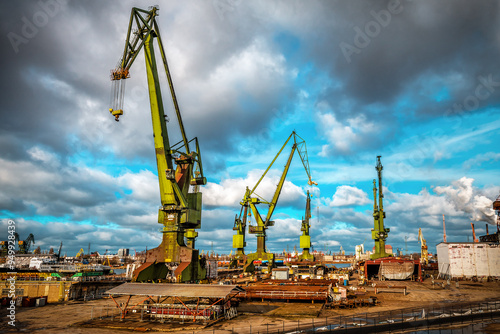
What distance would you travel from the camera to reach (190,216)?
37969 mm

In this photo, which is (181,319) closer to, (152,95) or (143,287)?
(143,287)

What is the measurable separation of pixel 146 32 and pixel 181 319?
3039 centimetres

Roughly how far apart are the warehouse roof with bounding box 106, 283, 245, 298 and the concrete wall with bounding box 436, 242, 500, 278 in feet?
174

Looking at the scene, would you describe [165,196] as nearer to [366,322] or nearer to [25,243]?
[366,322]

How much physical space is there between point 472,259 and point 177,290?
2295 inches

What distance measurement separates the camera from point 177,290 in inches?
1089

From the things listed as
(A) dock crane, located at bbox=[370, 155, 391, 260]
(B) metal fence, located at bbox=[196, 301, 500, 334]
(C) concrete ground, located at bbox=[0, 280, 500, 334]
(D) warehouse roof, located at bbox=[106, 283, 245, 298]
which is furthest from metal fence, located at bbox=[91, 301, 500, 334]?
(A) dock crane, located at bbox=[370, 155, 391, 260]

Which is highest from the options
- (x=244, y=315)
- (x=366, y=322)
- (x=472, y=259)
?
(x=472, y=259)

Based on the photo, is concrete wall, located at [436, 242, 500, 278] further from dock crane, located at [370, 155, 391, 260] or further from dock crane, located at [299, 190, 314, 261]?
dock crane, located at [299, 190, 314, 261]

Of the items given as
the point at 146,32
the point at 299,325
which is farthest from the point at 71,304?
the point at 146,32

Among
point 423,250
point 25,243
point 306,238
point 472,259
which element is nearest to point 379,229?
point 306,238

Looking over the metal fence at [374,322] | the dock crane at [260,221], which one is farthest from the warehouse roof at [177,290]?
the dock crane at [260,221]

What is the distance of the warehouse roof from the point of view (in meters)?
26.7

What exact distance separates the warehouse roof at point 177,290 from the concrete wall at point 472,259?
53.2 metres
